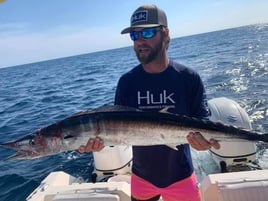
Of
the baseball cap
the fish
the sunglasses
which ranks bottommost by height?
the fish

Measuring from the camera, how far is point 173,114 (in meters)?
2.90

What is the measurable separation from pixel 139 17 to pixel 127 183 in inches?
95.5

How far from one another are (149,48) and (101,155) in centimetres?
336

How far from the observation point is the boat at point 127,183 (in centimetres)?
367

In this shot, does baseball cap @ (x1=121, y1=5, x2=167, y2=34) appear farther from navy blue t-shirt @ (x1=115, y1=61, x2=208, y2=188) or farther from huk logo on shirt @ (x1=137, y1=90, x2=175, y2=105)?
huk logo on shirt @ (x1=137, y1=90, x2=175, y2=105)

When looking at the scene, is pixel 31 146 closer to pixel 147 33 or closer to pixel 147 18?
pixel 147 33

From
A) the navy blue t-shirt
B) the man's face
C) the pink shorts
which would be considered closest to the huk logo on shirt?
Answer: the navy blue t-shirt

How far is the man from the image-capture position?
10.2 feet

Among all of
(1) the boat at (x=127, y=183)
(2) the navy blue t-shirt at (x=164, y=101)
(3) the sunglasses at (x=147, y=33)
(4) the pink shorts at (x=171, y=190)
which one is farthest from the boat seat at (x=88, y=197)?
(3) the sunglasses at (x=147, y=33)

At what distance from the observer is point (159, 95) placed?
312cm

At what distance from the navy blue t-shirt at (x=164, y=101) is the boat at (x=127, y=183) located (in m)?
0.78

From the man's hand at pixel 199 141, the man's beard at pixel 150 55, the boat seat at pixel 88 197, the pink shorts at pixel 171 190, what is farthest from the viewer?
the boat seat at pixel 88 197

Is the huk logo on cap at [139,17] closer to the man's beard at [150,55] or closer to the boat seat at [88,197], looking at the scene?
the man's beard at [150,55]

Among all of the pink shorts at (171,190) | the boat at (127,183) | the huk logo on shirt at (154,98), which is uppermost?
the huk logo on shirt at (154,98)
